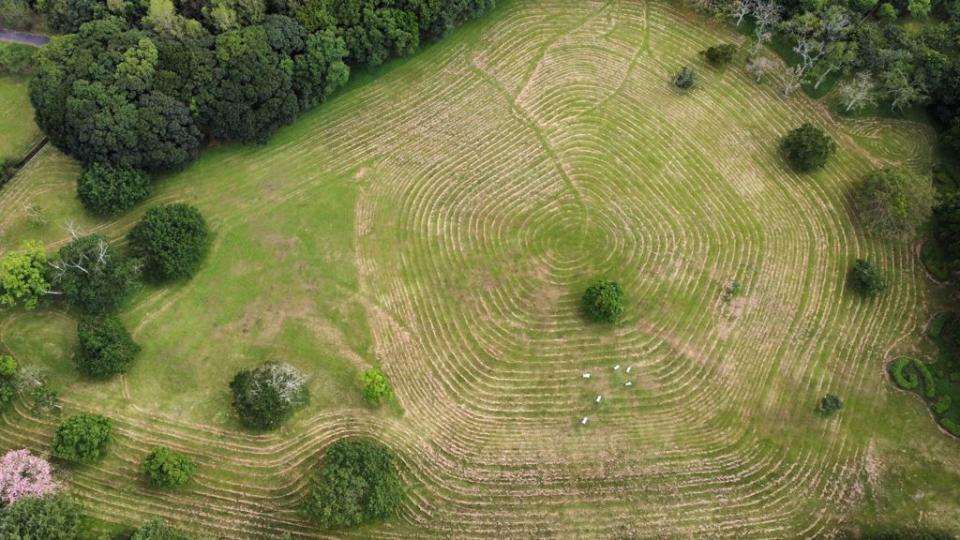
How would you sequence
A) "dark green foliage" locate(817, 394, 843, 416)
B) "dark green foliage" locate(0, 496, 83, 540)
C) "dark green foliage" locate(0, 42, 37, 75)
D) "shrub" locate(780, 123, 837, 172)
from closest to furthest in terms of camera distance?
"dark green foliage" locate(0, 496, 83, 540) < "dark green foliage" locate(817, 394, 843, 416) < "shrub" locate(780, 123, 837, 172) < "dark green foliage" locate(0, 42, 37, 75)

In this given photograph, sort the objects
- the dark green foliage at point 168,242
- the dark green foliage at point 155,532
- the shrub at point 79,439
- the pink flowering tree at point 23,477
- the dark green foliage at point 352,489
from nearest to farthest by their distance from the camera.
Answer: the dark green foliage at point 155,532, the pink flowering tree at point 23,477, the dark green foliage at point 352,489, the shrub at point 79,439, the dark green foliage at point 168,242

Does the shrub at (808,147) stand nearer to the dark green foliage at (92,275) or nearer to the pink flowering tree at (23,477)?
the dark green foliage at (92,275)

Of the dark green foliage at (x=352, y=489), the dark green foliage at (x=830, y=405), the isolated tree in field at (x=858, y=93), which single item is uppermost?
the isolated tree in field at (x=858, y=93)

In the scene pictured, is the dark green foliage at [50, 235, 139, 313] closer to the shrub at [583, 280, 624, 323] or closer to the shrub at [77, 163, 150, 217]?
the shrub at [77, 163, 150, 217]

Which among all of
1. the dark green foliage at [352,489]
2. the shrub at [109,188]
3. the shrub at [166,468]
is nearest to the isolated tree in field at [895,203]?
the dark green foliage at [352,489]

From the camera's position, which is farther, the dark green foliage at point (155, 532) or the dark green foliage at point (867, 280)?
the dark green foliage at point (867, 280)

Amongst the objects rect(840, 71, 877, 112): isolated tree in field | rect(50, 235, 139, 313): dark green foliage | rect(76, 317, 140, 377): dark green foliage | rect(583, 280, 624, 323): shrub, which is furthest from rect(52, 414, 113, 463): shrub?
rect(840, 71, 877, 112): isolated tree in field

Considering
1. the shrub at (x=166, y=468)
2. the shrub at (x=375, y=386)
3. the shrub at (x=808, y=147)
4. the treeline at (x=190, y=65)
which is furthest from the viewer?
the shrub at (x=808, y=147)
